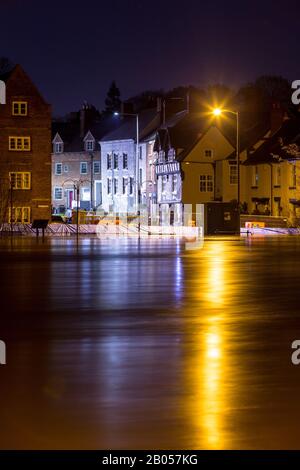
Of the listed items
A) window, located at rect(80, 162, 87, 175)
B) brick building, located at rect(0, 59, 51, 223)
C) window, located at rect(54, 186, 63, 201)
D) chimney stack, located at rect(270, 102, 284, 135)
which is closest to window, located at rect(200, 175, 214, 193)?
chimney stack, located at rect(270, 102, 284, 135)

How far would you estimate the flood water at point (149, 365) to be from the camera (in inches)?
318

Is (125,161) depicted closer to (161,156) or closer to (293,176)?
(161,156)

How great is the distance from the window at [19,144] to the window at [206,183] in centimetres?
2618

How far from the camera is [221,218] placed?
7288cm

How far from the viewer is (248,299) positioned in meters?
20.5

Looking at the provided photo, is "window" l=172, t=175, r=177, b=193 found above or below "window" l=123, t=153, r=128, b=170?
below

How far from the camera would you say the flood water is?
8.07 meters

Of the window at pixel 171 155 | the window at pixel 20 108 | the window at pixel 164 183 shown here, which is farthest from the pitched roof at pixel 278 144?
the window at pixel 20 108

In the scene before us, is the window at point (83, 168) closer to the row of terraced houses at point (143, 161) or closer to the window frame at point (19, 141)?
the row of terraced houses at point (143, 161)

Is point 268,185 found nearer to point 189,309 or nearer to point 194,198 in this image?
point 194,198

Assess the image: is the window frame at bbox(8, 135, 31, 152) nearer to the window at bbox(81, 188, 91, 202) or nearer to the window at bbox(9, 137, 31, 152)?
the window at bbox(9, 137, 31, 152)

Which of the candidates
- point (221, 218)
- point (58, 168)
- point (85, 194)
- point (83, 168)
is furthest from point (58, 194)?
point (221, 218)

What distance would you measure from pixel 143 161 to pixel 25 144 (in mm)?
35055

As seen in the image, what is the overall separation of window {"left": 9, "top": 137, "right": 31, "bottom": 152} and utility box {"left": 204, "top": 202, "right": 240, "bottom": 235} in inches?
812
